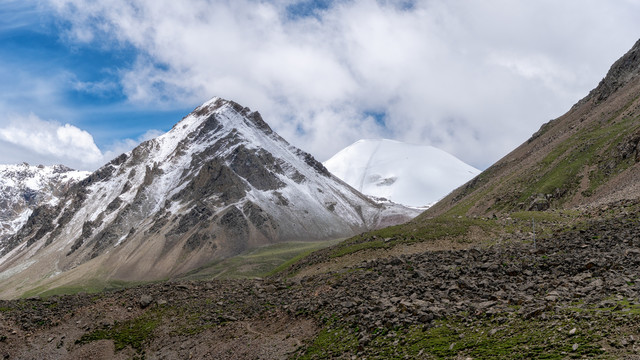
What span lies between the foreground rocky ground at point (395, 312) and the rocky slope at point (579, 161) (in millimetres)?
30192

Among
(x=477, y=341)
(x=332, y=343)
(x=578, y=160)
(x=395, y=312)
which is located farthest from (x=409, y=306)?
(x=578, y=160)

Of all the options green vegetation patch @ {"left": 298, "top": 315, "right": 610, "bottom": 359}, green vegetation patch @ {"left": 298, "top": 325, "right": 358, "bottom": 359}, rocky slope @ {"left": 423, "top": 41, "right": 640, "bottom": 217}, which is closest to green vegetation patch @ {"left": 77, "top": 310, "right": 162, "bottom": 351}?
green vegetation patch @ {"left": 298, "top": 325, "right": 358, "bottom": 359}

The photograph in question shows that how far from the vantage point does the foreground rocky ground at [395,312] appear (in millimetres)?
22016

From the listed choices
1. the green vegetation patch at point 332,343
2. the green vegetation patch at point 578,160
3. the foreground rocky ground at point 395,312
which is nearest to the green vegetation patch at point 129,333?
the foreground rocky ground at point 395,312

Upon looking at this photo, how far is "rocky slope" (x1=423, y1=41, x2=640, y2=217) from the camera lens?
3135 inches

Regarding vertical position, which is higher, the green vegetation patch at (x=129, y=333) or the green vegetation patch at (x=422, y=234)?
the green vegetation patch at (x=422, y=234)

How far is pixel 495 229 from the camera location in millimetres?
53500

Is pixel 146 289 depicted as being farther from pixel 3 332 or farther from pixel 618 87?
pixel 618 87

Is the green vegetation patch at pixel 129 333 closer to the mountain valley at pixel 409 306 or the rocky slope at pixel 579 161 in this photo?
the mountain valley at pixel 409 306

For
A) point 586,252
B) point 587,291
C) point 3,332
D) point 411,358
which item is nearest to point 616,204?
point 586,252

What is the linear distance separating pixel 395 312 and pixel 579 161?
8210 cm

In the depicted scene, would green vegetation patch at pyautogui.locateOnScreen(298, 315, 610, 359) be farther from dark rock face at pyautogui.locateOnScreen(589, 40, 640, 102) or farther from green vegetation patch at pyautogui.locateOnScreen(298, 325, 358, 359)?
dark rock face at pyautogui.locateOnScreen(589, 40, 640, 102)

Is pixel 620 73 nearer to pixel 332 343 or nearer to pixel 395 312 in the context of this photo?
pixel 395 312

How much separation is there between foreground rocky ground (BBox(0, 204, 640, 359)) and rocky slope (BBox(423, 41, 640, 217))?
30192 millimetres
